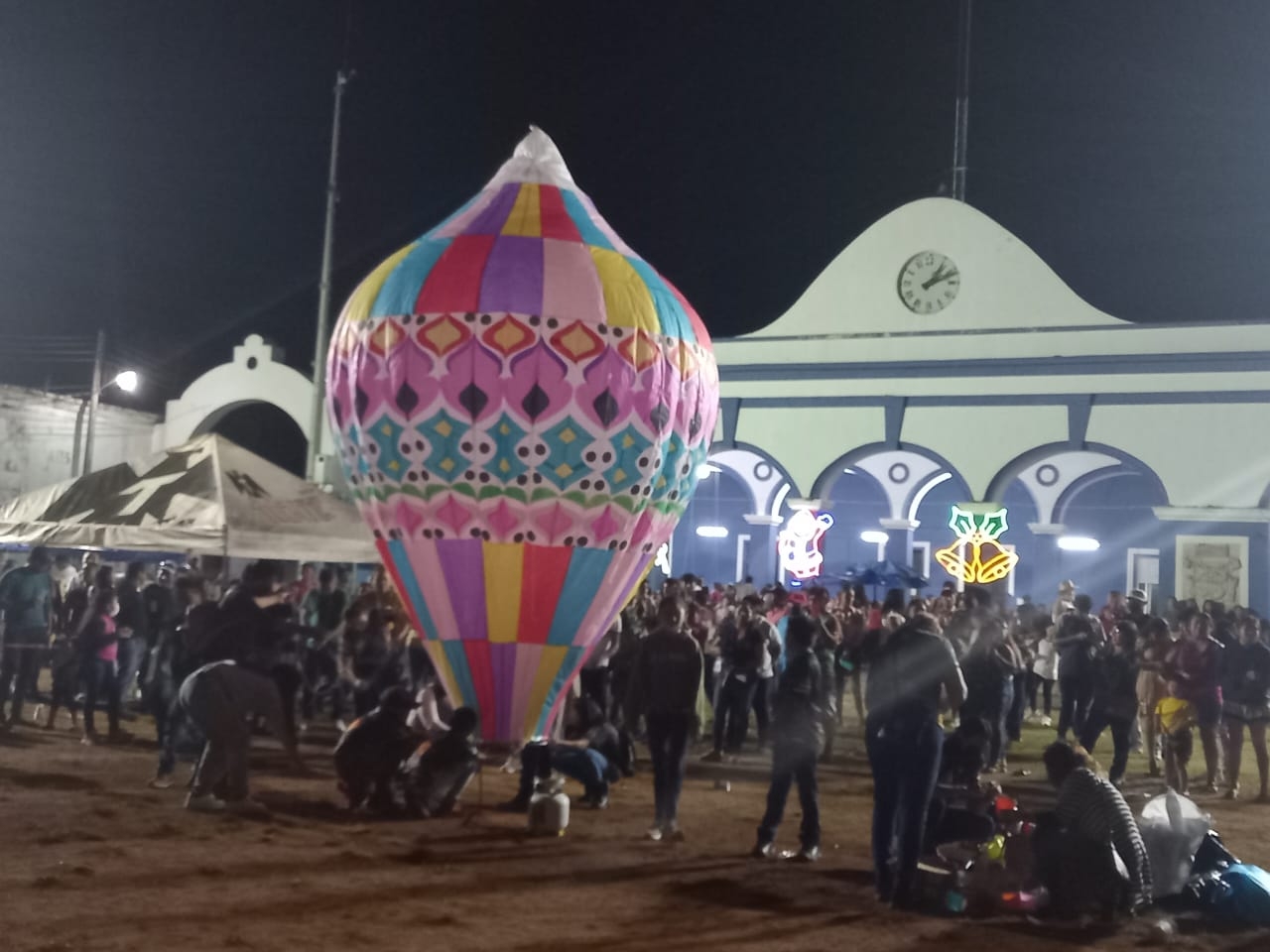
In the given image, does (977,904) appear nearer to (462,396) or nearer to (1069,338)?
(462,396)

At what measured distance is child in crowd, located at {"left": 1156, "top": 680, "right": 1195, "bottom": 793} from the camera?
1123cm

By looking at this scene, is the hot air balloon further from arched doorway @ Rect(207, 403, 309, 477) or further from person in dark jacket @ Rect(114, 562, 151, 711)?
arched doorway @ Rect(207, 403, 309, 477)

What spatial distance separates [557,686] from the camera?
10242mm

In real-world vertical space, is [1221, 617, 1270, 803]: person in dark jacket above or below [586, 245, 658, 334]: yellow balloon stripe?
below

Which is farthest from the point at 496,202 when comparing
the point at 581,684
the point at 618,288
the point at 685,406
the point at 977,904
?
the point at 977,904

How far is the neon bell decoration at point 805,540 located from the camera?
78.8ft

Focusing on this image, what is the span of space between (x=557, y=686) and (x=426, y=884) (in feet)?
10.3

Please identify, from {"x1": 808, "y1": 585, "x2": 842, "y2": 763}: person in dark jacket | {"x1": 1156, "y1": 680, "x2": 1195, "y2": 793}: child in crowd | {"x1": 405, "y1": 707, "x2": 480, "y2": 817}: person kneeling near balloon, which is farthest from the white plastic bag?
{"x1": 808, "y1": 585, "x2": 842, "y2": 763}: person in dark jacket

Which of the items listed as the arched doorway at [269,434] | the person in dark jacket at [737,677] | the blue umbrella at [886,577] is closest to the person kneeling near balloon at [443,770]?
the person in dark jacket at [737,677]

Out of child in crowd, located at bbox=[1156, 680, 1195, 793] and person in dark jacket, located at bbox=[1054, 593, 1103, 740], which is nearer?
child in crowd, located at bbox=[1156, 680, 1195, 793]

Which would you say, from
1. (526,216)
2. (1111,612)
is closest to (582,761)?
(526,216)

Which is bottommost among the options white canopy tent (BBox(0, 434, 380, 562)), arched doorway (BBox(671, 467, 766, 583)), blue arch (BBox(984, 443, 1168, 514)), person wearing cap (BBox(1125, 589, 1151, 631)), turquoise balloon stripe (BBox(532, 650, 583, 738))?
turquoise balloon stripe (BBox(532, 650, 583, 738))

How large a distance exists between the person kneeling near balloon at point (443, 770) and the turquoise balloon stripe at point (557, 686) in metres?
1.03

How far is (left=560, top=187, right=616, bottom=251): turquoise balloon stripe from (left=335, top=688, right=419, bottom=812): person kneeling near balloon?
404 centimetres
